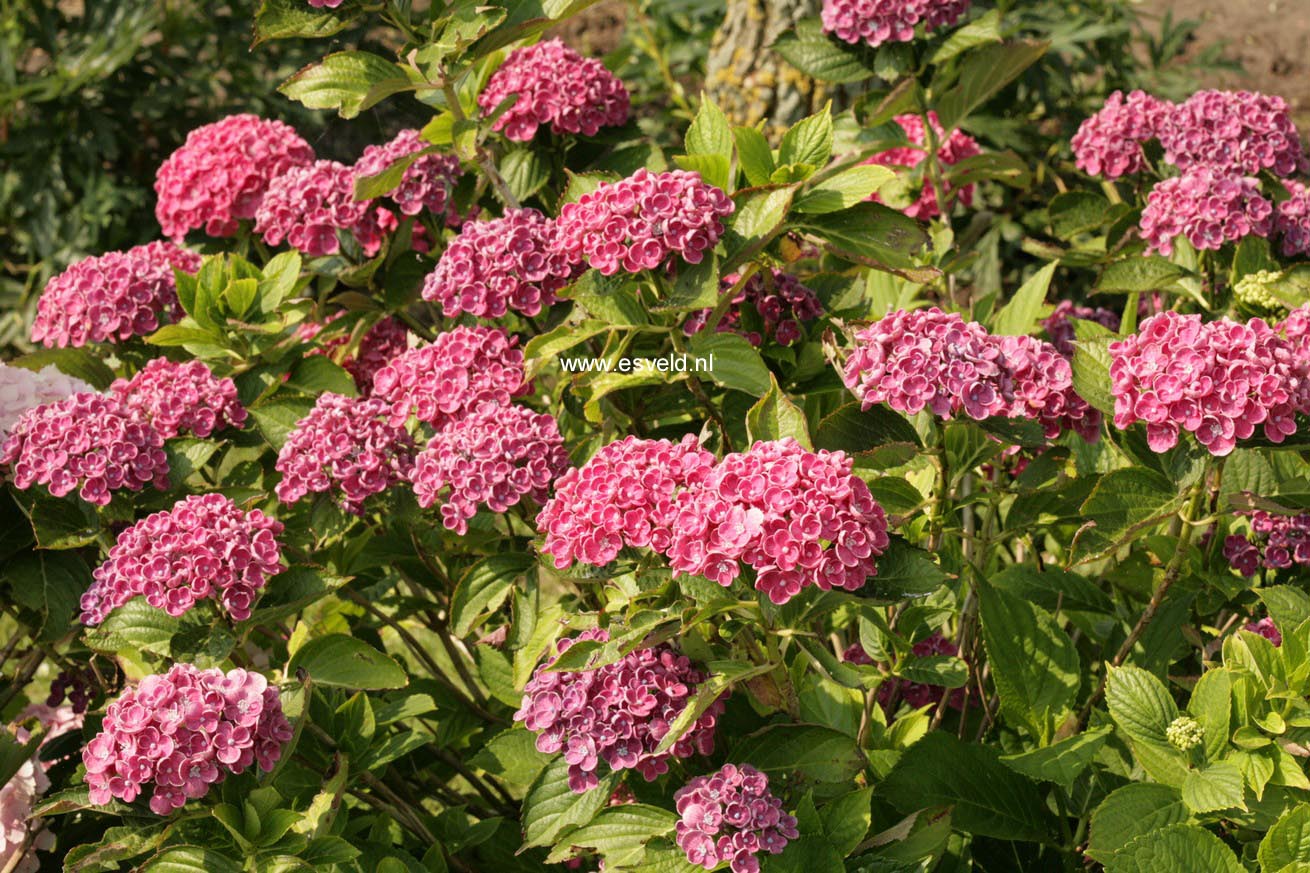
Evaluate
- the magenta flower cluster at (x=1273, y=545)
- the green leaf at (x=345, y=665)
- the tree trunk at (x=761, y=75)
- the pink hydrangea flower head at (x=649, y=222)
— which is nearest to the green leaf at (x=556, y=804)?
the green leaf at (x=345, y=665)

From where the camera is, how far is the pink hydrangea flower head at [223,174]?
3248mm

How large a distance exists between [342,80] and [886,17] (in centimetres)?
118

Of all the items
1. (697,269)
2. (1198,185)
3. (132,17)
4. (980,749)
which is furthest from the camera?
(132,17)

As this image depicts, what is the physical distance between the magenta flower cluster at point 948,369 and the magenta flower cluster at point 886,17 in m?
1.08

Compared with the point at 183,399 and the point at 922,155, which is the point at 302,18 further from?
the point at 922,155

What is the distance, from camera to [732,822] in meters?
1.92

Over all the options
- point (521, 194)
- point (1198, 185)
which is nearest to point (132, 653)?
point (521, 194)

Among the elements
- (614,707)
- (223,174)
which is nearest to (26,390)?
(223,174)

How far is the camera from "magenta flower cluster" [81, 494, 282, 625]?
2201mm

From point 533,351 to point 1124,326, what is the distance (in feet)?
4.02

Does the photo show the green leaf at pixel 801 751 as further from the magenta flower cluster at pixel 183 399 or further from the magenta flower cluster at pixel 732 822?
the magenta flower cluster at pixel 183 399

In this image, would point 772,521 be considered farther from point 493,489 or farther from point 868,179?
point 868,179

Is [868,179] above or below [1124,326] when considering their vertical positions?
above

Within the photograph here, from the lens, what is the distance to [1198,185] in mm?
2775
